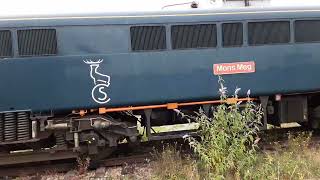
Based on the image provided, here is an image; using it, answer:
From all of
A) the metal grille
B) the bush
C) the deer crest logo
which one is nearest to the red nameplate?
the deer crest logo

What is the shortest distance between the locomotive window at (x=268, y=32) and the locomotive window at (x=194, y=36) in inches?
33.6

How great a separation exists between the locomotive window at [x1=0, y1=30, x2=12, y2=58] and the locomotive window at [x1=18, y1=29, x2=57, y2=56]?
0.18 m

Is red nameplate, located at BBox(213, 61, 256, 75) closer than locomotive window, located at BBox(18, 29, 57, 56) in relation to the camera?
No

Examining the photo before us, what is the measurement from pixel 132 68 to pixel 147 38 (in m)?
0.68

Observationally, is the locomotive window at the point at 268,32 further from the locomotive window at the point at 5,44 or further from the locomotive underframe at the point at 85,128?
the locomotive window at the point at 5,44

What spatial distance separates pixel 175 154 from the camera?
30.2 ft

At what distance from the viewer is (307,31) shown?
34.7 ft

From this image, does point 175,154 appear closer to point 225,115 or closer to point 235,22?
point 225,115

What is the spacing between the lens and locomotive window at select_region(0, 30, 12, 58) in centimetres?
903

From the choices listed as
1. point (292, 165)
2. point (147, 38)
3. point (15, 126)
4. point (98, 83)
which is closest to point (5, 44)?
point (15, 126)

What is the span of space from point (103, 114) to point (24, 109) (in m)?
1.52

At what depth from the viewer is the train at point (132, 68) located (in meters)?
9.16

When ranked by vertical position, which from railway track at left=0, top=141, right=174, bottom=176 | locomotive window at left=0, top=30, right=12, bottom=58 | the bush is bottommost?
railway track at left=0, top=141, right=174, bottom=176

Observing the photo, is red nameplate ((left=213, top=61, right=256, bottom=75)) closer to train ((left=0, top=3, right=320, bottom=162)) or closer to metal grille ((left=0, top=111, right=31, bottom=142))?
train ((left=0, top=3, right=320, bottom=162))
